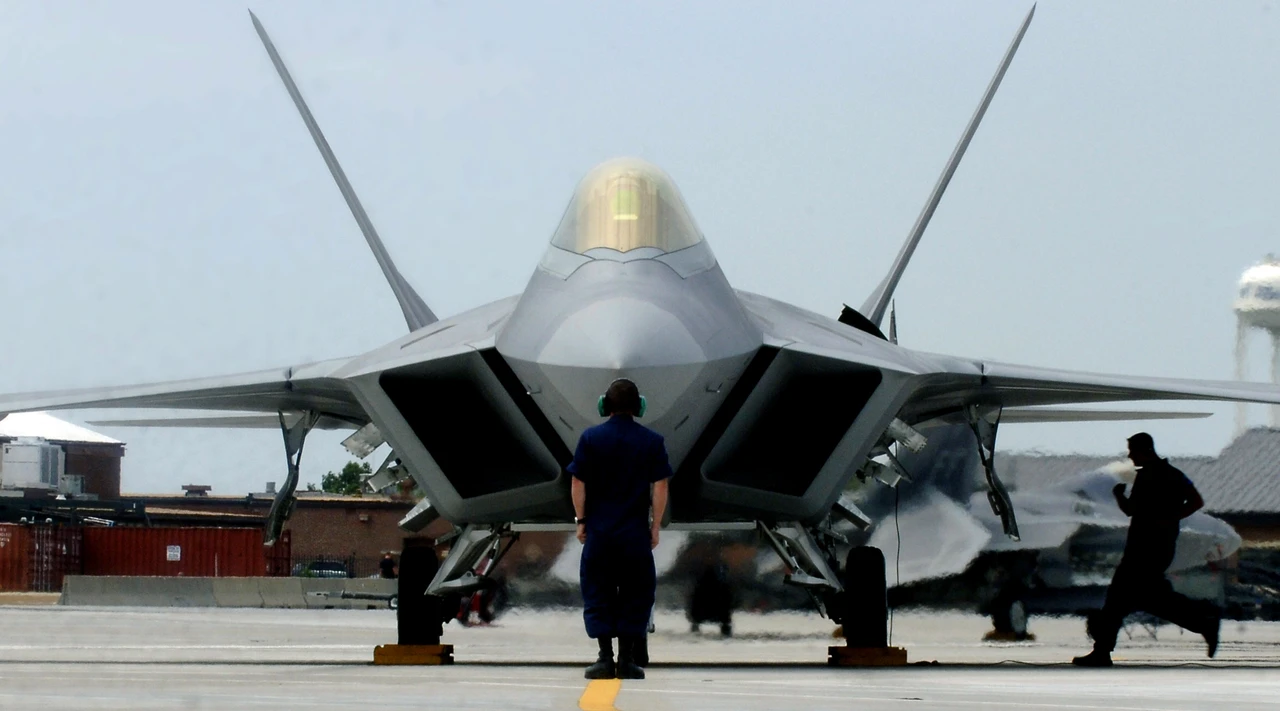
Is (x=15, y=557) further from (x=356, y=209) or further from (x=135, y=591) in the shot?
(x=356, y=209)

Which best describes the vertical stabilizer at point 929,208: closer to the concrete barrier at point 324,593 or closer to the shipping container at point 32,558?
the concrete barrier at point 324,593

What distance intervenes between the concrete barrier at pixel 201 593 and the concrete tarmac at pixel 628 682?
12476 mm

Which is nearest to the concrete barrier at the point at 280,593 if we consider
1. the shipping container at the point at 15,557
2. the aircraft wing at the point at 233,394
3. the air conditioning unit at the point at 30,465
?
the shipping container at the point at 15,557

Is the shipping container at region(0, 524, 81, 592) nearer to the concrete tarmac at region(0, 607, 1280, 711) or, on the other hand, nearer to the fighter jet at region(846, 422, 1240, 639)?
the concrete tarmac at region(0, 607, 1280, 711)

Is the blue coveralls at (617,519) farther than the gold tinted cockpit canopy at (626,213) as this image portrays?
No

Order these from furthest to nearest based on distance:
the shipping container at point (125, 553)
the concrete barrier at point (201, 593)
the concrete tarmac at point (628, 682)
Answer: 1. the shipping container at point (125, 553)
2. the concrete barrier at point (201, 593)
3. the concrete tarmac at point (628, 682)

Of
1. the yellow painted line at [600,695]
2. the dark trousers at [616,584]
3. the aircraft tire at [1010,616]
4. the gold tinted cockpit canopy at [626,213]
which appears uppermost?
the gold tinted cockpit canopy at [626,213]

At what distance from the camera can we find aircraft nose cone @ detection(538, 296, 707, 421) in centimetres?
860

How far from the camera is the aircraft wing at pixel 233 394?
10.7 m

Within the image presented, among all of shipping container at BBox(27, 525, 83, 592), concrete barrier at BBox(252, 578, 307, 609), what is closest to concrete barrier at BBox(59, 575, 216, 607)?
concrete barrier at BBox(252, 578, 307, 609)

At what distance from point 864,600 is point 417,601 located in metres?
2.40

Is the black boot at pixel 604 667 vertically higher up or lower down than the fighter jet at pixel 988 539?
lower down

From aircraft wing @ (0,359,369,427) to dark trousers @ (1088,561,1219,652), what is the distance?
3.99 metres

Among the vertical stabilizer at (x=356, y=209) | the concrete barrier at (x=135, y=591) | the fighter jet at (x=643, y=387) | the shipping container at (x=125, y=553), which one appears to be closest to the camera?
the fighter jet at (x=643, y=387)
